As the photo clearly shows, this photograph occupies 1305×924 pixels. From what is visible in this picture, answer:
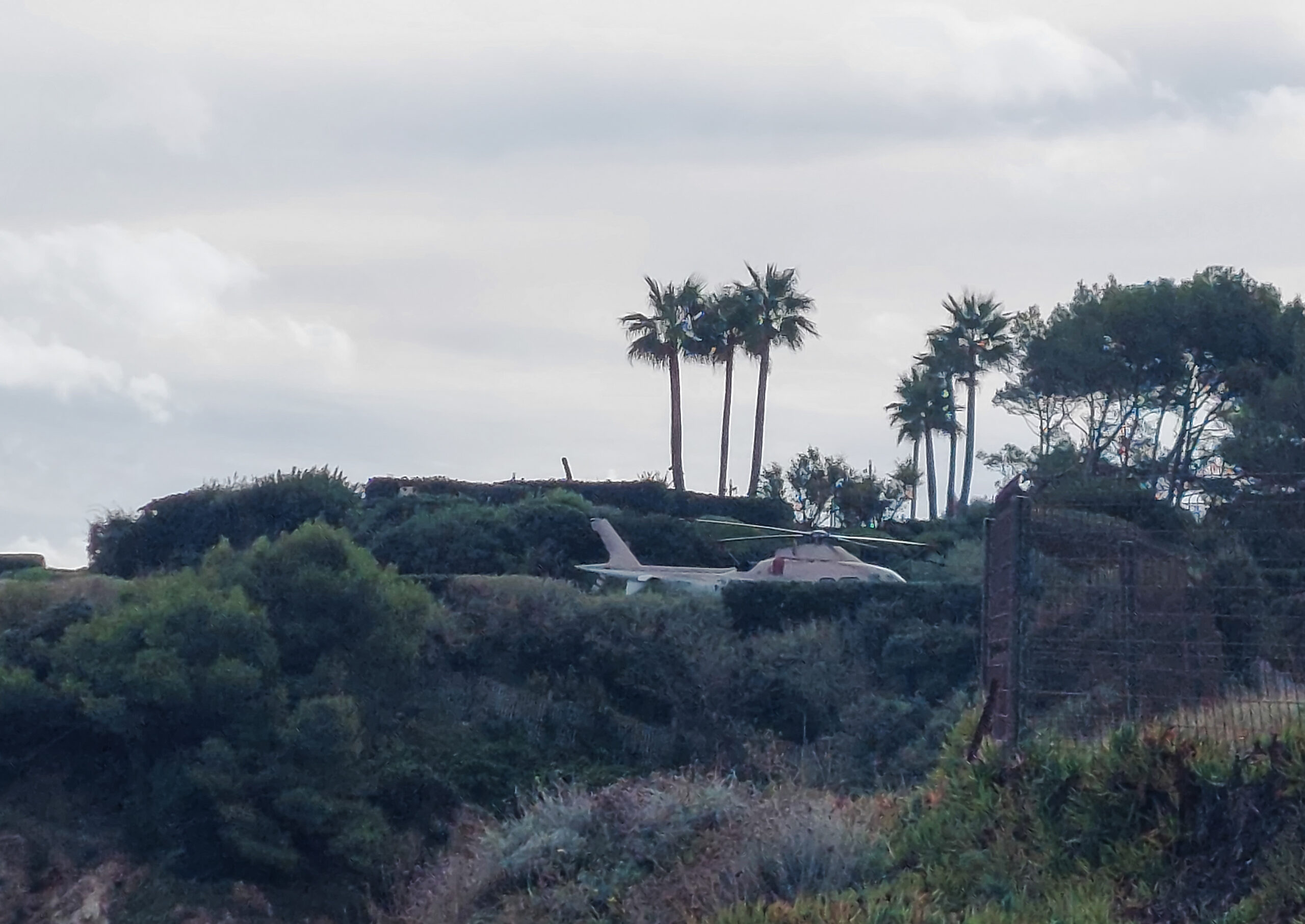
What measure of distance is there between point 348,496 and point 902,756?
75.6ft

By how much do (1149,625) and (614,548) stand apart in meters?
29.3

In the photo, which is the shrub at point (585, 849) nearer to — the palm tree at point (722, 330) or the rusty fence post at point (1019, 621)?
the rusty fence post at point (1019, 621)

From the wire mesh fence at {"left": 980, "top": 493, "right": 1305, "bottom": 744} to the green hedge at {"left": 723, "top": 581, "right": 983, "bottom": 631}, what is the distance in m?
21.4

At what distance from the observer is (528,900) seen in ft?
37.7

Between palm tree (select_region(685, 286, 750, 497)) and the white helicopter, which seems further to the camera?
palm tree (select_region(685, 286, 750, 497))

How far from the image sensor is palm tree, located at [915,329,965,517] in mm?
55250

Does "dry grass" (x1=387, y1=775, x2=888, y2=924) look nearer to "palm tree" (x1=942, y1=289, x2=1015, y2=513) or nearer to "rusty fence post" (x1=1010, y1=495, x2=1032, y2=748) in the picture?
"rusty fence post" (x1=1010, y1=495, x2=1032, y2=748)

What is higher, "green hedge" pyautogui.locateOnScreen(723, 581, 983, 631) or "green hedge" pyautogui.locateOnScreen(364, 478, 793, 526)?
"green hedge" pyautogui.locateOnScreen(364, 478, 793, 526)

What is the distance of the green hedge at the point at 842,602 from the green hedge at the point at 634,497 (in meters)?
15.6

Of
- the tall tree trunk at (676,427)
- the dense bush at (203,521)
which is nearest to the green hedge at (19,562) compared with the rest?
the dense bush at (203,521)

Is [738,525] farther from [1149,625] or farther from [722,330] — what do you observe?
[1149,625]

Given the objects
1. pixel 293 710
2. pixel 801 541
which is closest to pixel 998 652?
pixel 293 710

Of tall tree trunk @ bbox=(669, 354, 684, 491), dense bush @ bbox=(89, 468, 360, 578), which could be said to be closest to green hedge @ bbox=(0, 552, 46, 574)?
dense bush @ bbox=(89, 468, 360, 578)

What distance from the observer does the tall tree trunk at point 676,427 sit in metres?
56.0
